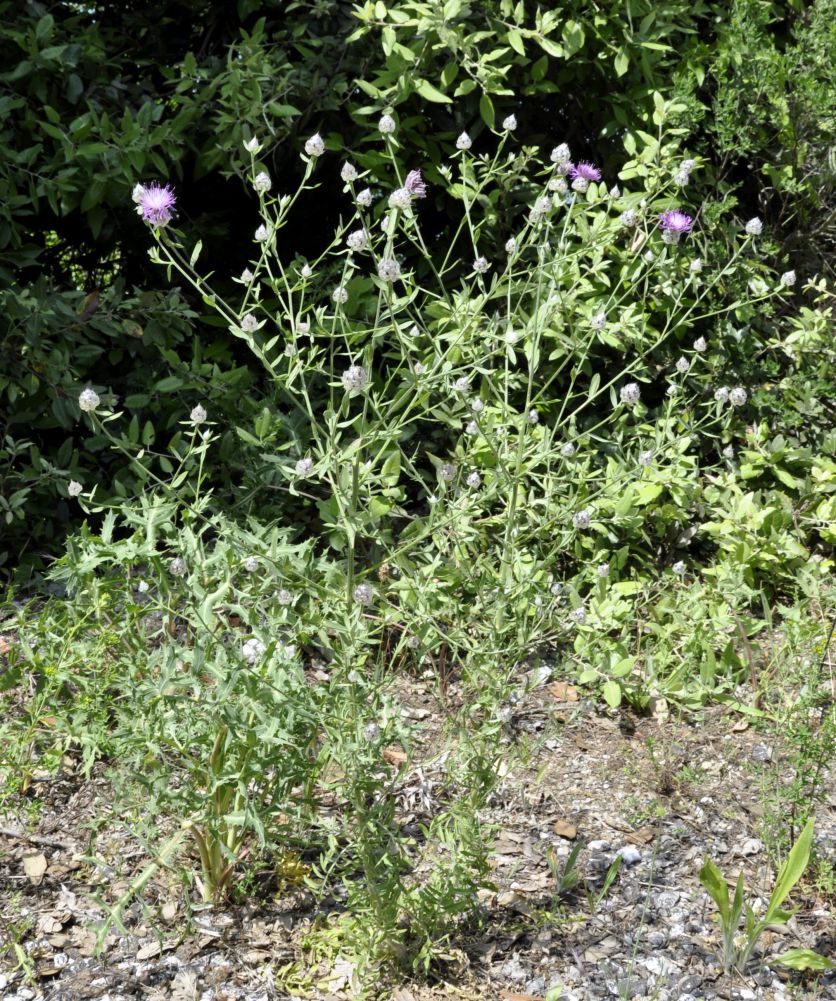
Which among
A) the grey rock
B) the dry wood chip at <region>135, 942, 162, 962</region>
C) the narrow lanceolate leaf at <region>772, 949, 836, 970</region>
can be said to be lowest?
the dry wood chip at <region>135, 942, 162, 962</region>

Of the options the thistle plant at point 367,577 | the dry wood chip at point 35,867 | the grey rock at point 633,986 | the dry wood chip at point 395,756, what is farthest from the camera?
the dry wood chip at point 395,756

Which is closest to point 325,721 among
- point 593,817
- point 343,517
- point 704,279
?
point 343,517

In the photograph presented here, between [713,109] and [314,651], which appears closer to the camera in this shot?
[314,651]

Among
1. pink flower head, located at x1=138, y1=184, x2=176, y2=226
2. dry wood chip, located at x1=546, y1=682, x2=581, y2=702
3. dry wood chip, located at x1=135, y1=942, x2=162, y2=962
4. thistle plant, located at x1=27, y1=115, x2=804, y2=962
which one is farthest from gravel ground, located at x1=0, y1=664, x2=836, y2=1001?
pink flower head, located at x1=138, y1=184, x2=176, y2=226

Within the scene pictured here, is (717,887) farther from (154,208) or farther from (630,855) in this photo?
(154,208)

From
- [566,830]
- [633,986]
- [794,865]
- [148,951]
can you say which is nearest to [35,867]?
[148,951]

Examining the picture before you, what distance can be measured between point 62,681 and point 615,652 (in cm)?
156

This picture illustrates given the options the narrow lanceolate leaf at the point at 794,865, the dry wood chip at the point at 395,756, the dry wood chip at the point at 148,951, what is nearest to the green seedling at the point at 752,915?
the narrow lanceolate leaf at the point at 794,865

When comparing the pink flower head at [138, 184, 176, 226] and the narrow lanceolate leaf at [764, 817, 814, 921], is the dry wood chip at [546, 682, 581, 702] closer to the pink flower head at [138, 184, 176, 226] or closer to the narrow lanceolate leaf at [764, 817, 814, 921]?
the narrow lanceolate leaf at [764, 817, 814, 921]

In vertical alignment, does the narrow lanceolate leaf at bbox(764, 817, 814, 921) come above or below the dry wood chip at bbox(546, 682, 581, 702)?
above

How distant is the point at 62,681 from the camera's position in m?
2.87

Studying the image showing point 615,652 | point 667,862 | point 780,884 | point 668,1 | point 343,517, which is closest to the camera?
point 343,517

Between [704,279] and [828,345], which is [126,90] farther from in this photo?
[828,345]

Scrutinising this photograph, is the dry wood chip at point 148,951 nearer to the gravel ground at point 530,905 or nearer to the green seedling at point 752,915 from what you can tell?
the gravel ground at point 530,905
